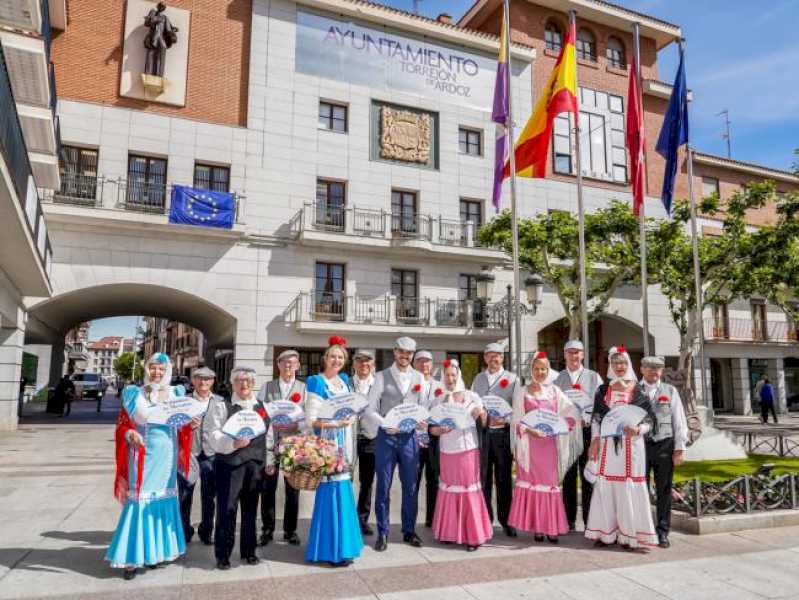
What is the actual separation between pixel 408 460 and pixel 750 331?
3178cm

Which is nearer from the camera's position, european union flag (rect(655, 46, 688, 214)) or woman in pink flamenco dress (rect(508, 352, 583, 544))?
woman in pink flamenco dress (rect(508, 352, 583, 544))

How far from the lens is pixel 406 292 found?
77.0 ft

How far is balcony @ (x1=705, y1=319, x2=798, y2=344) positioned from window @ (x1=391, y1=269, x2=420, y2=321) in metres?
16.9

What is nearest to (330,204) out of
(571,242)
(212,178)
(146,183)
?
(212,178)

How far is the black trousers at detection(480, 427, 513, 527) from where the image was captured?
7.06 meters

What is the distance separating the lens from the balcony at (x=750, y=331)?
3077 cm

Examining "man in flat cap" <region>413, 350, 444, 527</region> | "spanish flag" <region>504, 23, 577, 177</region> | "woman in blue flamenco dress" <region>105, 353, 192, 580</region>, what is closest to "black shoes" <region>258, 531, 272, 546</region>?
"woman in blue flamenco dress" <region>105, 353, 192, 580</region>

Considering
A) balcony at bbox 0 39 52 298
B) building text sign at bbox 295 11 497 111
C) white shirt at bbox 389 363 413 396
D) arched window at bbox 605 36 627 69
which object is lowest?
white shirt at bbox 389 363 413 396

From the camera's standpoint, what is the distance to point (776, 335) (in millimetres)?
32656

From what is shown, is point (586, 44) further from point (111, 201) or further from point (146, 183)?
point (111, 201)

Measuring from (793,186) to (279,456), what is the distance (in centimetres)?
3987

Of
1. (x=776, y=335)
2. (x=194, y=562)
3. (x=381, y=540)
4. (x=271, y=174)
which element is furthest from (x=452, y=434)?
(x=776, y=335)

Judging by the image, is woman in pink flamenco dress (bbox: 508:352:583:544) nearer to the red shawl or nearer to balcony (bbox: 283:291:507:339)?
the red shawl

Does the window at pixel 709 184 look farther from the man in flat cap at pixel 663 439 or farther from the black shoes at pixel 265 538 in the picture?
the black shoes at pixel 265 538
